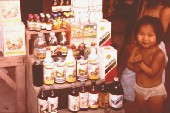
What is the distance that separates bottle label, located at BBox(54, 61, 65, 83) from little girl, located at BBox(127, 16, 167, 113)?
1017mm

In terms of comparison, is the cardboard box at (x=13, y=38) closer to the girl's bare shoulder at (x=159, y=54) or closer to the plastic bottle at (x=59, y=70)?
the plastic bottle at (x=59, y=70)

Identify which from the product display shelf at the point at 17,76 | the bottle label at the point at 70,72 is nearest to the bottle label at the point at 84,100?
the bottle label at the point at 70,72

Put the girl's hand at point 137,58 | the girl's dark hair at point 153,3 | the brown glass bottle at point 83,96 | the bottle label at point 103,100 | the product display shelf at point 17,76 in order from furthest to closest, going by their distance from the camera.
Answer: the girl's dark hair at point 153,3 → the product display shelf at point 17,76 → the girl's hand at point 137,58 → the bottle label at point 103,100 → the brown glass bottle at point 83,96

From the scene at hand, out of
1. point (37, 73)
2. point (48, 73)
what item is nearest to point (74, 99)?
point (48, 73)

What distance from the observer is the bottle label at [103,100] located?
14.2 ft

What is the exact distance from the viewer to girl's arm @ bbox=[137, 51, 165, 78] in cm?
454

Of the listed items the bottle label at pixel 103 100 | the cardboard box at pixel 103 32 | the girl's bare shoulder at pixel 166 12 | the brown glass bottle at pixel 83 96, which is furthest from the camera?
the girl's bare shoulder at pixel 166 12

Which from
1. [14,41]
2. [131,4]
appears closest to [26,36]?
[14,41]

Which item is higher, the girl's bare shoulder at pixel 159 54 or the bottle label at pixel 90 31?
the bottle label at pixel 90 31

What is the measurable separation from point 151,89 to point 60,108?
4.05 feet

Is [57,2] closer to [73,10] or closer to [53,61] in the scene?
[73,10]

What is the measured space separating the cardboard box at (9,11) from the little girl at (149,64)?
1.65m

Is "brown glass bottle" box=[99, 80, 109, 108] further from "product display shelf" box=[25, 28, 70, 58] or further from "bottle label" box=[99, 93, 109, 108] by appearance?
"product display shelf" box=[25, 28, 70, 58]

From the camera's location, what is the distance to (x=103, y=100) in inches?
171
